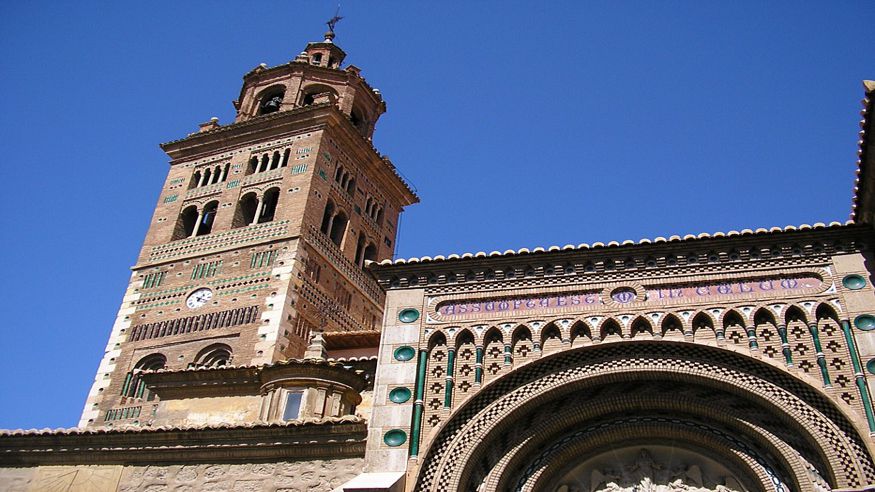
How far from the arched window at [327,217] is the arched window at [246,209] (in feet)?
8.47

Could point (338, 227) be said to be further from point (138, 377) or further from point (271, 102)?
point (138, 377)

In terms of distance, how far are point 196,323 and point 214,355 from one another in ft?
5.68

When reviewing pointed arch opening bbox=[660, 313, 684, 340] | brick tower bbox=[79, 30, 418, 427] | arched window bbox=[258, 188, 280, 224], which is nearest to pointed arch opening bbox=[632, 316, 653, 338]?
pointed arch opening bbox=[660, 313, 684, 340]

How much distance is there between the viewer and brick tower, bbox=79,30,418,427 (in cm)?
3003

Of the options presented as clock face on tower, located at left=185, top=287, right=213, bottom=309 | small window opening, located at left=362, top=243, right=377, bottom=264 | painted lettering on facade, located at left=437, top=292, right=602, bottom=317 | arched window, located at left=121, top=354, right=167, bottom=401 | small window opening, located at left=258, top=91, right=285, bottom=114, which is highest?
small window opening, located at left=258, top=91, right=285, bottom=114

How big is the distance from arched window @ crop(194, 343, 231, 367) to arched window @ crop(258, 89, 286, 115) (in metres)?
12.6

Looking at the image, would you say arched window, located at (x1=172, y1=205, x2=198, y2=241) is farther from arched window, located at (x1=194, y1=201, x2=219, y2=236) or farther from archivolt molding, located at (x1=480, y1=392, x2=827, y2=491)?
archivolt molding, located at (x1=480, y1=392, x2=827, y2=491)

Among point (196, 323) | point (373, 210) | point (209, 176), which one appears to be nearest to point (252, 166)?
point (209, 176)

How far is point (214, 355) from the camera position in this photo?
29781mm

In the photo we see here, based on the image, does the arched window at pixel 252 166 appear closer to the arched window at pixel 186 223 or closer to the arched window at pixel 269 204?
the arched window at pixel 269 204

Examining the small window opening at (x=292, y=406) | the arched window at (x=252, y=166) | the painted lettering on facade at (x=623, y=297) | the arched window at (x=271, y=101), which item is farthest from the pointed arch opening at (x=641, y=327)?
the arched window at (x=271, y=101)

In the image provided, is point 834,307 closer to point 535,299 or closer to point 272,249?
point 535,299

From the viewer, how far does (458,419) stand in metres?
14.2

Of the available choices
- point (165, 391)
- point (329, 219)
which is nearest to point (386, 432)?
point (165, 391)
